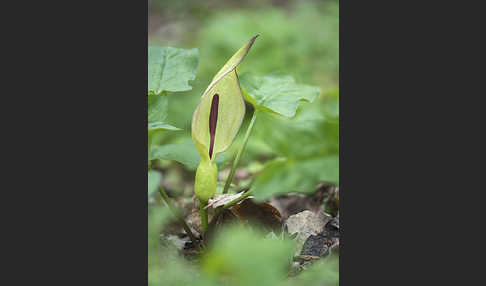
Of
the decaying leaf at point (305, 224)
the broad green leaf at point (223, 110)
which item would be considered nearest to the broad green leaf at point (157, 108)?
the broad green leaf at point (223, 110)

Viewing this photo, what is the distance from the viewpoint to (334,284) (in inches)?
35.3

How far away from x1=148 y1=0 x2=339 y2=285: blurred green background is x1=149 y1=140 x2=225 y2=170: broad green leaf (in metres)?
0.08

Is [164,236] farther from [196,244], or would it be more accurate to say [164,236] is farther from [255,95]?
[255,95]

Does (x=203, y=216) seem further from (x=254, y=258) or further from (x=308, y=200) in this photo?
(x=254, y=258)

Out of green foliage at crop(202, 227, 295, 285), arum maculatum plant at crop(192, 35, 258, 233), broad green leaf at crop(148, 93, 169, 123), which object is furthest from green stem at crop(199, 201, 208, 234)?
green foliage at crop(202, 227, 295, 285)

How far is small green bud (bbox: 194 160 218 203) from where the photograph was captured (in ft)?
3.41

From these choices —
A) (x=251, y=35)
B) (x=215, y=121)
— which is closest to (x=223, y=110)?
(x=215, y=121)

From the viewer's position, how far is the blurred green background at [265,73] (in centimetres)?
82

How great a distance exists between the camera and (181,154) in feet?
3.77

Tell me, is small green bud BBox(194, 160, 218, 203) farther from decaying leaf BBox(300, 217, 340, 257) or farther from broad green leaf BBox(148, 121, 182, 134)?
decaying leaf BBox(300, 217, 340, 257)

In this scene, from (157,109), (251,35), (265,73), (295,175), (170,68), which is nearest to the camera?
(295,175)

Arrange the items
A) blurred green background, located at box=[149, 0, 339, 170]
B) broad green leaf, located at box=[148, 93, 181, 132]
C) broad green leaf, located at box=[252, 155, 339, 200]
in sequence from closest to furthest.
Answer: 1. broad green leaf, located at box=[252, 155, 339, 200]
2. broad green leaf, located at box=[148, 93, 181, 132]
3. blurred green background, located at box=[149, 0, 339, 170]

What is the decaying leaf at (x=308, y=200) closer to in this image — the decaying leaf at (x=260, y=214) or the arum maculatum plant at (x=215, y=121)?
the decaying leaf at (x=260, y=214)

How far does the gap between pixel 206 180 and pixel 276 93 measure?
0.34 m
